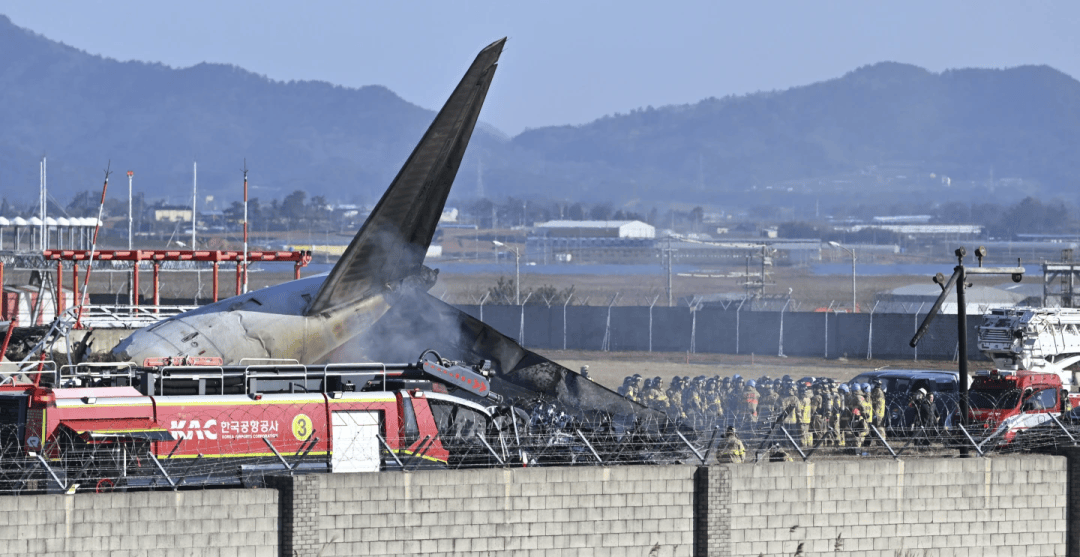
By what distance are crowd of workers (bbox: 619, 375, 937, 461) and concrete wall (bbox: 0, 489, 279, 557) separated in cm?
830

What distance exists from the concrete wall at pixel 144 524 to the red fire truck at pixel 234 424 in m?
0.81

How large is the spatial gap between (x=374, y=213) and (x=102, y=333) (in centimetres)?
1353

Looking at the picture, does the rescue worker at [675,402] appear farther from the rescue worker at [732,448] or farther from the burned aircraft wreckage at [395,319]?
the rescue worker at [732,448]

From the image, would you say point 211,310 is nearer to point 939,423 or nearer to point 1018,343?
point 939,423

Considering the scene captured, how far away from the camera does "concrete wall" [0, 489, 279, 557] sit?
1741 cm

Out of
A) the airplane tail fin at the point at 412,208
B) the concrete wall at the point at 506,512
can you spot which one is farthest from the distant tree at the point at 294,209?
the concrete wall at the point at 506,512

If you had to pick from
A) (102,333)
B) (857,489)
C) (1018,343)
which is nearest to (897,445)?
(857,489)

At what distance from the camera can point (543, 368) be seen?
30.9 meters

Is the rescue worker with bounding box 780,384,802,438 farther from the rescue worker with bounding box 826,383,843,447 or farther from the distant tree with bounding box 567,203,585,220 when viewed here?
the distant tree with bounding box 567,203,585,220

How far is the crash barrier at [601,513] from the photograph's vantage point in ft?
59.1

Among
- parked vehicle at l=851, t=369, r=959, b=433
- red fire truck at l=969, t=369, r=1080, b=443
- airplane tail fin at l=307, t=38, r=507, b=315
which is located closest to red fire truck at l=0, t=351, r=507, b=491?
airplane tail fin at l=307, t=38, r=507, b=315

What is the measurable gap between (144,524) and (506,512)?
5152 mm

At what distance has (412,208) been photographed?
3000 cm

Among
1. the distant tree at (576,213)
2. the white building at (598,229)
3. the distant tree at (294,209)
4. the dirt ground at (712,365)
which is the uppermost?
the distant tree at (294,209)
